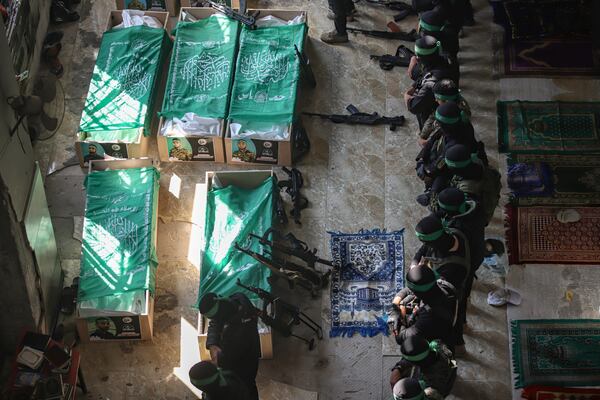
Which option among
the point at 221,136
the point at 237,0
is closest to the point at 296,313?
the point at 221,136

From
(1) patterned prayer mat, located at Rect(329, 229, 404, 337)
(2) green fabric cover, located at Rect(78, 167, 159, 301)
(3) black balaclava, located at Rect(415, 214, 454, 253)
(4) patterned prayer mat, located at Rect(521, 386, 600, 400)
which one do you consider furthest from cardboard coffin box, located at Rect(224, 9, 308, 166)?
(4) patterned prayer mat, located at Rect(521, 386, 600, 400)

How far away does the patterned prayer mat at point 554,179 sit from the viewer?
10.6m

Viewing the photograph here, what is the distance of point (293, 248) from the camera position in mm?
9977

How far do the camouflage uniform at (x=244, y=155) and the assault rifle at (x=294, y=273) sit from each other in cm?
143

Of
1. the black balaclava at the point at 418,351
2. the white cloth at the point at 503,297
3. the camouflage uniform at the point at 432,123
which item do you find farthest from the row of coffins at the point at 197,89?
the black balaclava at the point at 418,351

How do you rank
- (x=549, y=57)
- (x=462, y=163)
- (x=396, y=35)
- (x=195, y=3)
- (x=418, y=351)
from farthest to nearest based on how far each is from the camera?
(x=195, y=3), (x=396, y=35), (x=549, y=57), (x=462, y=163), (x=418, y=351)

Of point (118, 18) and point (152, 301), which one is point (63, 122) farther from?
point (152, 301)

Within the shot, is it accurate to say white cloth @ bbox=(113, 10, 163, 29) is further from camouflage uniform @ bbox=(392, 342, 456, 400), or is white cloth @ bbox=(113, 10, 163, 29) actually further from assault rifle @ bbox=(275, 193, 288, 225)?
camouflage uniform @ bbox=(392, 342, 456, 400)

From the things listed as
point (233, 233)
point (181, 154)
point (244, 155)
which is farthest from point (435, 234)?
point (181, 154)

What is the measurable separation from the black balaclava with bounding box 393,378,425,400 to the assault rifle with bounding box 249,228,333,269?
2.67 metres

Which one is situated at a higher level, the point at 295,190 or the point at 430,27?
the point at 430,27

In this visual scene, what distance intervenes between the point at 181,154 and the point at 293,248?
1.86 m

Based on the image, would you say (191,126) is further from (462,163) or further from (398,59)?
(462,163)

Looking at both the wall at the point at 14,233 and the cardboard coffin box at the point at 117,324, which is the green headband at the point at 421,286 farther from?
the wall at the point at 14,233
